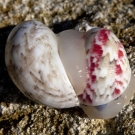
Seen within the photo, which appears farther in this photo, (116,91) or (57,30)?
(57,30)

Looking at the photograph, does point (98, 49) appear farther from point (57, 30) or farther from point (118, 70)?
point (57, 30)

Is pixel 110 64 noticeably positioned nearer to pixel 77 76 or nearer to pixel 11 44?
pixel 77 76

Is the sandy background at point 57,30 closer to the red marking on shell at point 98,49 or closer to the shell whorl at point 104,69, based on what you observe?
the shell whorl at point 104,69

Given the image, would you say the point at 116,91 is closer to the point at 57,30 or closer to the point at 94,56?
the point at 94,56

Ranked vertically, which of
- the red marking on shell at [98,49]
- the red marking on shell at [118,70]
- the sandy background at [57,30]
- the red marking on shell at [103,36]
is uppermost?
the red marking on shell at [103,36]

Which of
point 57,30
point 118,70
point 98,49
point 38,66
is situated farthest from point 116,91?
point 57,30

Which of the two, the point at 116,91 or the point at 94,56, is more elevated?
the point at 94,56

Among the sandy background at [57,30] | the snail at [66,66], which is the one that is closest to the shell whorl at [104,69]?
the snail at [66,66]

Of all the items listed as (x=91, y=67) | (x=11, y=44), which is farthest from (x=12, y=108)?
(x=91, y=67)
